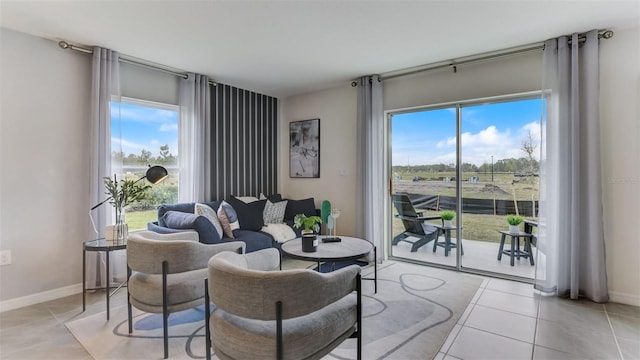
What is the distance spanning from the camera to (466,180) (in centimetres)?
392

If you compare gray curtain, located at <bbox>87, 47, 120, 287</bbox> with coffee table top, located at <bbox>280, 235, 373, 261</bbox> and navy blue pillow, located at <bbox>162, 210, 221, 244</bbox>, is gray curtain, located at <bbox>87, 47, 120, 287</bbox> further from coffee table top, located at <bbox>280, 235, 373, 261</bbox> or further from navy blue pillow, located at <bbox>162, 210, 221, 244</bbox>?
coffee table top, located at <bbox>280, 235, 373, 261</bbox>

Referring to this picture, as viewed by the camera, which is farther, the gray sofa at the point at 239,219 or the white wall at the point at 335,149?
the white wall at the point at 335,149

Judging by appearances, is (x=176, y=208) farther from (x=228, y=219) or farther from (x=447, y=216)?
(x=447, y=216)

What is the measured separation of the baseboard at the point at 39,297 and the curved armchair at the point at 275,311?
8.18ft

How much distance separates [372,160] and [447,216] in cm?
123

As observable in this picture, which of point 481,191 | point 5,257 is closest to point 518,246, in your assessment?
point 481,191

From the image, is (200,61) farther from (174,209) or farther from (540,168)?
(540,168)

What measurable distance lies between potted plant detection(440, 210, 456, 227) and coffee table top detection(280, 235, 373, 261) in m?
1.49

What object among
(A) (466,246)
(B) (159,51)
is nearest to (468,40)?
(A) (466,246)

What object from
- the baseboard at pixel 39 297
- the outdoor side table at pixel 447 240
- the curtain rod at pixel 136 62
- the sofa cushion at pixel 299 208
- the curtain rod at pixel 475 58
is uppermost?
the curtain rod at pixel 475 58

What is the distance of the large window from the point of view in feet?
11.3

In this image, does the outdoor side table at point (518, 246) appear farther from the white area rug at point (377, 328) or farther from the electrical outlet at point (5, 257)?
the electrical outlet at point (5, 257)

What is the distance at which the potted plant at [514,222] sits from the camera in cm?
366

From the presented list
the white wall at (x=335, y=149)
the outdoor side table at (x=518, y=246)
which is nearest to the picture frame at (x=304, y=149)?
the white wall at (x=335, y=149)
